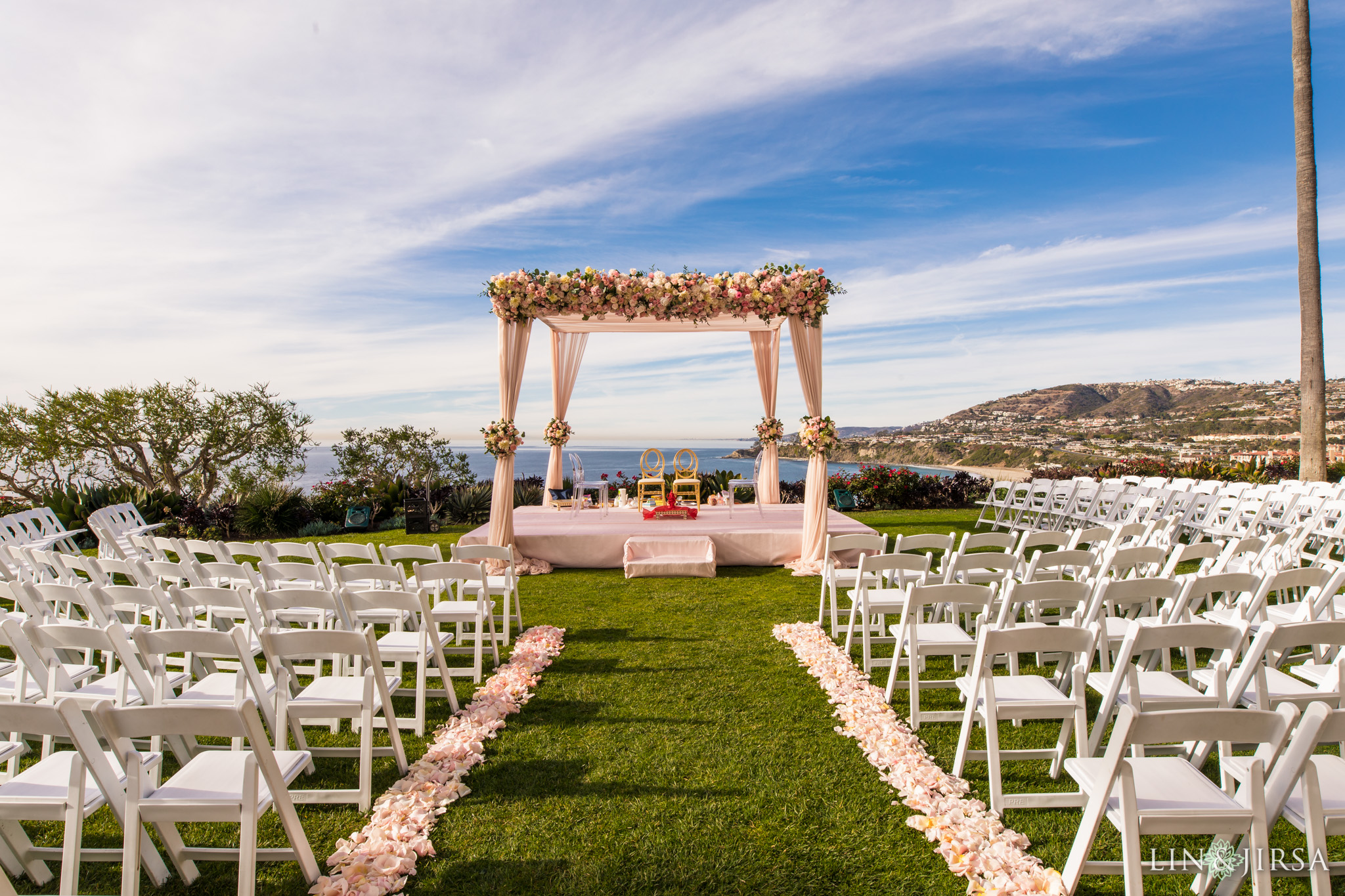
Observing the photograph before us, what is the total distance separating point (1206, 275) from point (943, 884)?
98.7 feet

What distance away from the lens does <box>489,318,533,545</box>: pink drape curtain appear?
7555 mm

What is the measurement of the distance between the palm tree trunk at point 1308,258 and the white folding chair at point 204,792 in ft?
41.9

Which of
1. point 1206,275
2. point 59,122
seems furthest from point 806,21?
point 1206,275

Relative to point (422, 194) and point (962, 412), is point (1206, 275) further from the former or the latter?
point (422, 194)

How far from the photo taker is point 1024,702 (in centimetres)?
255

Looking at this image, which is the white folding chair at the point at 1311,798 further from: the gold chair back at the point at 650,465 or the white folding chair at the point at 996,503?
the gold chair back at the point at 650,465

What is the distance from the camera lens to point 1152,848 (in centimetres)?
223

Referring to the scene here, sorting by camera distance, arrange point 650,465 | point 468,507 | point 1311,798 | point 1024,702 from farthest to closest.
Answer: point 650,465 → point 468,507 → point 1024,702 → point 1311,798

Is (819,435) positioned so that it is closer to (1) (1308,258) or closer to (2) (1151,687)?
(2) (1151,687)

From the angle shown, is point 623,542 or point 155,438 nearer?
point 623,542

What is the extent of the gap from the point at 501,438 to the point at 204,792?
19.1ft

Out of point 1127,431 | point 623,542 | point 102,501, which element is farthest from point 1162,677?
point 1127,431

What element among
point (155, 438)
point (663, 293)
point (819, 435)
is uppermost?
point (663, 293)

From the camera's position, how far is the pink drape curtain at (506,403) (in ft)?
24.8
